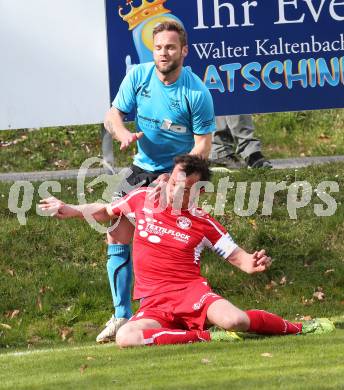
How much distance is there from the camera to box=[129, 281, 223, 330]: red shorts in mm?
9312

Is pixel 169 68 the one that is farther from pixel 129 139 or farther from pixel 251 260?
pixel 251 260

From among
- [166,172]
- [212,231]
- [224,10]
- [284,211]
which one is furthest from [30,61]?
[212,231]

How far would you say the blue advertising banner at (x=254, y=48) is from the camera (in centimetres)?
1393

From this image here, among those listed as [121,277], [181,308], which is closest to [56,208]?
[181,308]

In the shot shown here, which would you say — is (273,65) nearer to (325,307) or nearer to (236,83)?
(236,83)

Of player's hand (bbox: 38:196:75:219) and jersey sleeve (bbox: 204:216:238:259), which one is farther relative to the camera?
jersey sleeve (bbox: 204:216:238:259)

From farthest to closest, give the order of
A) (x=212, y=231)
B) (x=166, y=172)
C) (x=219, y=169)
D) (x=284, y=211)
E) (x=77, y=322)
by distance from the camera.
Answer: (x=219, y=169), (x=284, y=211), (x=77, y=322), (x=166, y=172), (x=212, y=231)

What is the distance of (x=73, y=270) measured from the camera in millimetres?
12883

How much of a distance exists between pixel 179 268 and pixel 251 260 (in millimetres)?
599

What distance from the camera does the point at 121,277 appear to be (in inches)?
410

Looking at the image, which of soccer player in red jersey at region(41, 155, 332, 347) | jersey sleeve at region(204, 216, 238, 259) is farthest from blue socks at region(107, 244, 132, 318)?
jersey sleeve at region(204, 216, 238, 259)

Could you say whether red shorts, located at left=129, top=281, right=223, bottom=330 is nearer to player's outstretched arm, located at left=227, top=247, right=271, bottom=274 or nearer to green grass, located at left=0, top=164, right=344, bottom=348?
player's outstretched arm, located at left=227, top=247, right=271, bottom=274

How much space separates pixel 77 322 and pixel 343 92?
14.2 feet

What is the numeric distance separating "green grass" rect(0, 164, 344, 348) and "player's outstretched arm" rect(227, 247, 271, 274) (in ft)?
8.27
